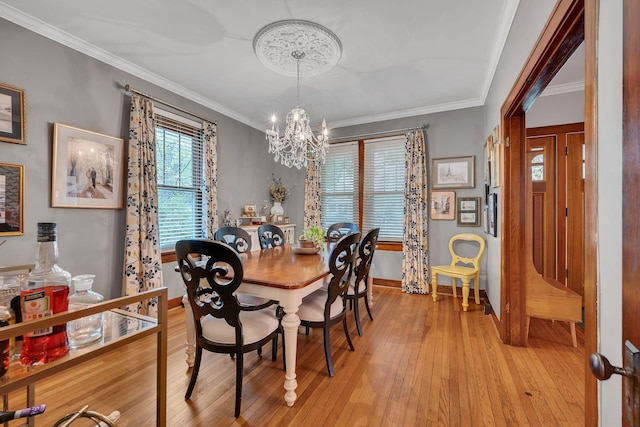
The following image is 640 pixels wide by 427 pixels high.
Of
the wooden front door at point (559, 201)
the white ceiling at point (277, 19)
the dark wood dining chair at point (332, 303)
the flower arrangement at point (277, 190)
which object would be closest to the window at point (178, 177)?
the white ceiling at point (277, 19)

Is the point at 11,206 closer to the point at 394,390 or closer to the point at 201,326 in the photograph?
the point at 201,326

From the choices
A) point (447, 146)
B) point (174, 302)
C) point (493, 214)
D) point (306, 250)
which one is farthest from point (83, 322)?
point (447, 146)

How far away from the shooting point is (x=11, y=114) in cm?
216

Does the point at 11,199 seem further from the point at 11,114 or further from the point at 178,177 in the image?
the point at 178,177

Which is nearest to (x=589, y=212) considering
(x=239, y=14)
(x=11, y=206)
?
(x=239, y=14)

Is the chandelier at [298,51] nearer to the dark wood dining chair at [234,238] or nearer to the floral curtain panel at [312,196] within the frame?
the dark wood dining chair at [234,238]

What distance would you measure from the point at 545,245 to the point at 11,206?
5537mm

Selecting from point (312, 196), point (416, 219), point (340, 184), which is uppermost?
point (340, 184)

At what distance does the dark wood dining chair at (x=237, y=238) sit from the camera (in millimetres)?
2895

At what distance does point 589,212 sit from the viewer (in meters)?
0.95

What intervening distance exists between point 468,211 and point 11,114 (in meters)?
5.01

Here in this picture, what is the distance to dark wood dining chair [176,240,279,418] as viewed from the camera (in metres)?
1.56

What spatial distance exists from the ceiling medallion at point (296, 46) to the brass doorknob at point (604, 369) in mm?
2652

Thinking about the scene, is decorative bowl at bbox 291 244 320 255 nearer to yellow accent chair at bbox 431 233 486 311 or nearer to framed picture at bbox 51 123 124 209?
yellow accent chair at bbox 431 233 486 311
